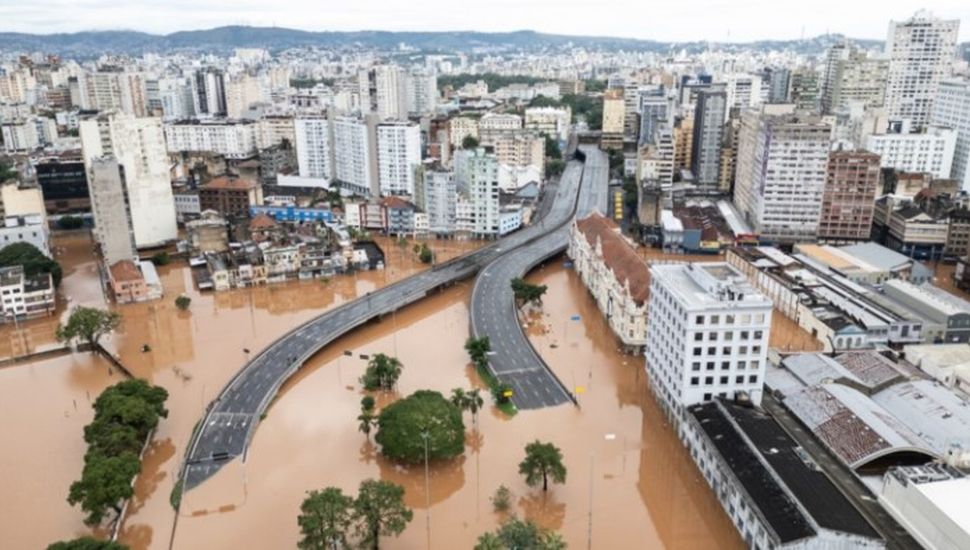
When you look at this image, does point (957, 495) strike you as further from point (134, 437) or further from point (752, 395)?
point (134, 437)

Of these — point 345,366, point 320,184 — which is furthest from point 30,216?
point 345,366

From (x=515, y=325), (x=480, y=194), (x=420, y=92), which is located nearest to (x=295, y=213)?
(x=480, y=194)

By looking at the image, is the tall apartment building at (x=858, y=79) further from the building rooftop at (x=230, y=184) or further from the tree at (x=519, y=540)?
the tree at (x=519, y=540)

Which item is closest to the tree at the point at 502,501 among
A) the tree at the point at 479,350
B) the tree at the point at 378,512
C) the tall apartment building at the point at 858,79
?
the tree at the point at 378,512

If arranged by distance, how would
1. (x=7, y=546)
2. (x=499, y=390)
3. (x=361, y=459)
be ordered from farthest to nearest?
(x=499, y=390)
(x=361, y=459)
(x=7, y=546)

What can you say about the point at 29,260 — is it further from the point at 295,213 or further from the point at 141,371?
the point at 295,213

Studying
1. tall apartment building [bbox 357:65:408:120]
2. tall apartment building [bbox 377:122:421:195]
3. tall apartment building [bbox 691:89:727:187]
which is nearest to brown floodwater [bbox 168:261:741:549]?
tall apartment building [bbox 377:122:421:195]

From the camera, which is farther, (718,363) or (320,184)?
(320,184)
